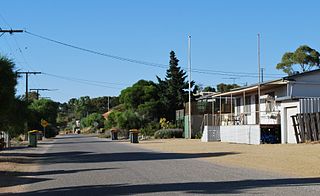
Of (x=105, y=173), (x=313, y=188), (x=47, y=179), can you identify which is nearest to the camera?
(x=313, y=188)

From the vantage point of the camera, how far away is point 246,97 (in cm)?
4909

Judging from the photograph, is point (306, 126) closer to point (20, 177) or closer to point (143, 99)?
point (20, 177)

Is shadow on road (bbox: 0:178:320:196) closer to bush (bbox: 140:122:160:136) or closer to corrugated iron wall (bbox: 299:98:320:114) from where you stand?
corrugated iron wall (bbox: 299:98:320:114)

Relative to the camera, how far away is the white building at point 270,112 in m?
36.8

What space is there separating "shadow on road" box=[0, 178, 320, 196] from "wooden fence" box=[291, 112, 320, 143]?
710 inches

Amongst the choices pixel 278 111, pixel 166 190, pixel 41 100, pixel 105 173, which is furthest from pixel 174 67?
pixel 166 190

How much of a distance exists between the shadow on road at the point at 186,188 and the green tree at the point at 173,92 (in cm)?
6257

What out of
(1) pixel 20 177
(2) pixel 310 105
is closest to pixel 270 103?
(2) pixel 310 105

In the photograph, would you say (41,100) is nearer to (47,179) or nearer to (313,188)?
(47,179)

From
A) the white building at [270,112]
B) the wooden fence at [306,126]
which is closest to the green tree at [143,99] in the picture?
the white building at [270,112]

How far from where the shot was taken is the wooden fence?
32.7 m

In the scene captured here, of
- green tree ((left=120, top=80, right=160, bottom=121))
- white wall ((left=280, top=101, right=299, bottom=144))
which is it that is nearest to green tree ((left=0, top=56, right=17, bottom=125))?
white wall ((left=280, top=101, right=299, bottom=144))

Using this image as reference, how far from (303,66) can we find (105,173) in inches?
2358

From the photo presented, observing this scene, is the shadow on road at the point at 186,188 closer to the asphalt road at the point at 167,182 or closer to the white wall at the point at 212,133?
the asphalt road at the point at 167,182
